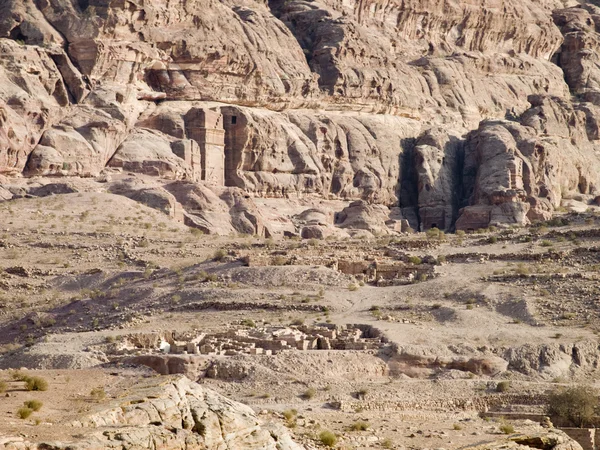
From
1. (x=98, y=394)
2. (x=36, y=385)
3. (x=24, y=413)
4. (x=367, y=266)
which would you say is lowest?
(x=367, y=266)

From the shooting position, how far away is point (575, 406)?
43594 mm

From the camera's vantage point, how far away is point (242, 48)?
8962 centimetres

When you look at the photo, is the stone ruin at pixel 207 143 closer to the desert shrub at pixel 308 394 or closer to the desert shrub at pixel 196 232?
the desert shrub at pixel 196 232

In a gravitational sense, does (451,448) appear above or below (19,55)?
below

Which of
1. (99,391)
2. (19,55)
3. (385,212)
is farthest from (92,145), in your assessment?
(99,391)

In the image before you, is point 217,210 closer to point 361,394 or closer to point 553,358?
point 553,358

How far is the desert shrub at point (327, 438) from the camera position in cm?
3114

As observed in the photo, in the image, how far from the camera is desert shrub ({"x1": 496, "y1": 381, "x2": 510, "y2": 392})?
4747cm

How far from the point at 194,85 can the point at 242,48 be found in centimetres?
413

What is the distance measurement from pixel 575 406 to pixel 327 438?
14.3 meters

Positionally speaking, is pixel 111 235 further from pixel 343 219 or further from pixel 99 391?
pixel 99 391

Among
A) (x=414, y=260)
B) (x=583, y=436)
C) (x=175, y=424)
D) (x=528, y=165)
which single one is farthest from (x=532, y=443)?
(x=528, y=165)

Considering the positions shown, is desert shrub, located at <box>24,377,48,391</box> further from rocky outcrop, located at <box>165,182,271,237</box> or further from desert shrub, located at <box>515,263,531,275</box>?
rocky outcrop, located at <box>165,182,271,237</box>

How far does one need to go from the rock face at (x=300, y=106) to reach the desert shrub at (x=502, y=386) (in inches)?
1182
